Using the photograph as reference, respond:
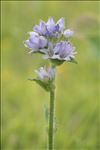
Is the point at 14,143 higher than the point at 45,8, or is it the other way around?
the point at 45,8

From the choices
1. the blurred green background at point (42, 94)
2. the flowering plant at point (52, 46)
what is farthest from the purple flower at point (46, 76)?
the blurred green background at point (42, 94)

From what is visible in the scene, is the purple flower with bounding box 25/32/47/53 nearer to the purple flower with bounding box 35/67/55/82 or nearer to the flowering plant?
the flowering plant

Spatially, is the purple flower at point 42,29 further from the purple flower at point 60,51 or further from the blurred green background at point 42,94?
the blurred green background at point 42,94

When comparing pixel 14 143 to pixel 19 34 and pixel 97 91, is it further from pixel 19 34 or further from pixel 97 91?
pixel 19 34

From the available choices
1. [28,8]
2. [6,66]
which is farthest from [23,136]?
[28,8]

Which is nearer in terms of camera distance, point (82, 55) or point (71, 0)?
point (82, 55)

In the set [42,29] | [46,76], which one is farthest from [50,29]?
[46,76]

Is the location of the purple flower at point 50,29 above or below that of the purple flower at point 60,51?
above
